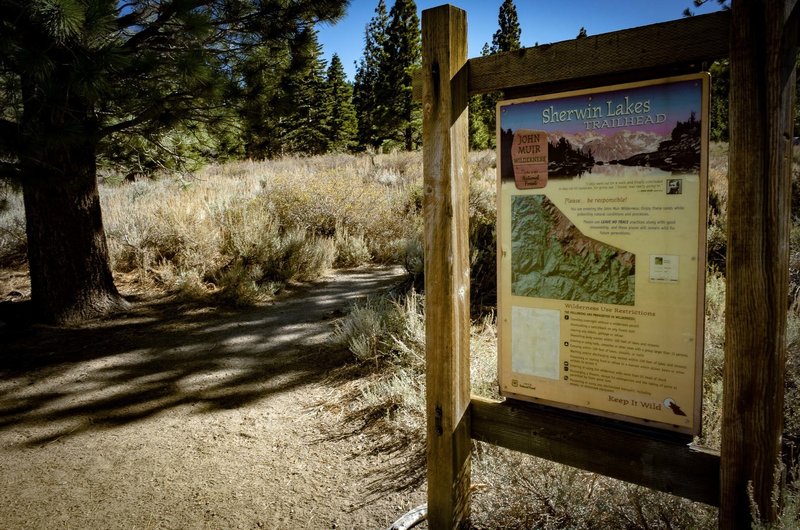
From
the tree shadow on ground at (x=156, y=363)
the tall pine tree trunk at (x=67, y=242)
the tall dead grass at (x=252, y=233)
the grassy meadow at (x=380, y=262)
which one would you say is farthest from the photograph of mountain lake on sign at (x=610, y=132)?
the tall dead grass at (x=252, y=233)

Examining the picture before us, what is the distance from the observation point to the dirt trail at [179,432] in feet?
8.86

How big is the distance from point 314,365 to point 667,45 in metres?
3.80

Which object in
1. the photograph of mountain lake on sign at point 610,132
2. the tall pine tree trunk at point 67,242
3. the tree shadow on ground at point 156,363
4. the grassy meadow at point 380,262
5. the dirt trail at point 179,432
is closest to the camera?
the photograph of mountain lake on sign at point 610,132

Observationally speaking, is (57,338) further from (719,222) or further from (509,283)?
(719,222)

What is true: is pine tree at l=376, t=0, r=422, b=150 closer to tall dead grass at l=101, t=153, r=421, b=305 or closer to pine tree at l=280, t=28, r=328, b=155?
pine tree at l=280, t=28, r=328, b=155

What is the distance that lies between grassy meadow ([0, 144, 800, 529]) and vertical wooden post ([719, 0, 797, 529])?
0.22 meters

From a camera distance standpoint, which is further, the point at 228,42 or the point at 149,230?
the point at 149,230

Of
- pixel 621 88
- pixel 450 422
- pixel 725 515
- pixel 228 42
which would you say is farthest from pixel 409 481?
pixel 228 42

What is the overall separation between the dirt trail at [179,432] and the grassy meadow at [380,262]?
342mm

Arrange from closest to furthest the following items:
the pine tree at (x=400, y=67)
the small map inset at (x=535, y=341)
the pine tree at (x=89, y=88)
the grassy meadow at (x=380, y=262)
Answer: the small map inset at (x=535, y=341), the grassy meadow at (x=380, y=262), the pine tree at (x=89, y=88), the pine tree at (x=400, y=67)

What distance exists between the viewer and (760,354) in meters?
1.50

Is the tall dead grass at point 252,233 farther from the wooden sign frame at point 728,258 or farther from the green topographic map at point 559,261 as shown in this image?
the green topographic map at point 559,261

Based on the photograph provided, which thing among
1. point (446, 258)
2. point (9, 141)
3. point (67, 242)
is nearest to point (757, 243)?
point (446, 258)

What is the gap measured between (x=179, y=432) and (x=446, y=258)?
252cm
